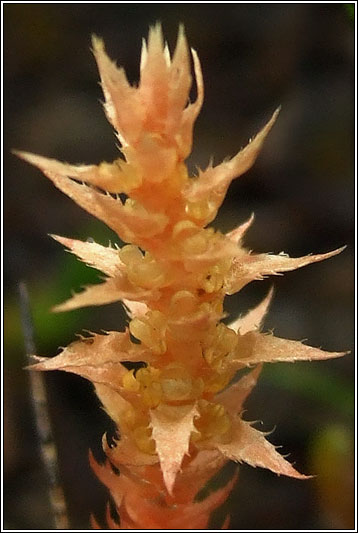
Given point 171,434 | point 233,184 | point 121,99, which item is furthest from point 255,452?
point 233,184

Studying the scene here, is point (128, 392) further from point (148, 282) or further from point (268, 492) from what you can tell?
point (268, 492)

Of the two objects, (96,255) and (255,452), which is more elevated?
(96,255)

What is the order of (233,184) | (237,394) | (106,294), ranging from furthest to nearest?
1. (233,184)
2. (237,394)
3. (106,294)

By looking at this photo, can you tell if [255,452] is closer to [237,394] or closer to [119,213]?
[237,394]

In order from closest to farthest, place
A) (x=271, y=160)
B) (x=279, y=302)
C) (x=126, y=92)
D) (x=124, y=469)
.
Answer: (x=126, y=92) → (x=124, y=469) → (x=279, y=302) → (x=271, y=160)

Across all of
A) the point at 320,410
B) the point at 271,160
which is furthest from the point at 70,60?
the point at 320,410

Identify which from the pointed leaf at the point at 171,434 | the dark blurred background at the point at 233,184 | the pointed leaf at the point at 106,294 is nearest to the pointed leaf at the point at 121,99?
the pointed leaf at the point at 106,294
